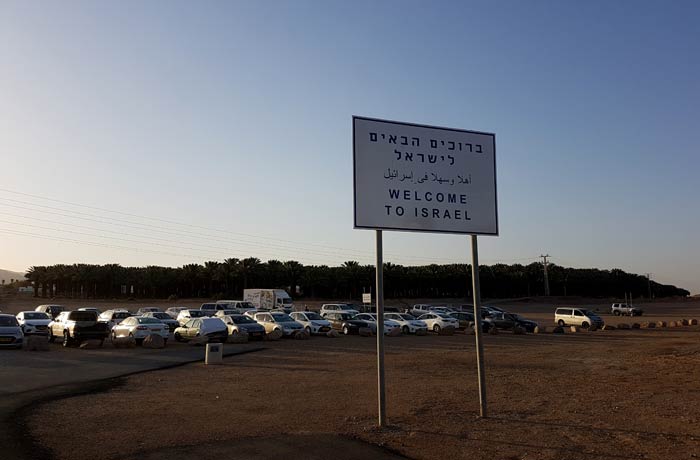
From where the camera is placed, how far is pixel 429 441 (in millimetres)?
8945

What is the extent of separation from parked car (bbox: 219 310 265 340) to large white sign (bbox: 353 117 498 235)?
2165cm

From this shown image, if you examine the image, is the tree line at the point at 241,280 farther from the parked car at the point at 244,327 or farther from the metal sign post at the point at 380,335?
the metal sign post at the point at 380,335

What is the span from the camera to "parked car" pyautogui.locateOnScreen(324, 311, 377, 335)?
37.8 m

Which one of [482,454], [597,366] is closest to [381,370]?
[482,454]

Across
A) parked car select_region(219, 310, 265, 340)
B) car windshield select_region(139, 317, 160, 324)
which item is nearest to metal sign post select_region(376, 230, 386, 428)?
parked car select_region(219, 310, 265, 340)

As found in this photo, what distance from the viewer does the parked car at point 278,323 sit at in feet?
111

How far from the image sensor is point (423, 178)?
455 inches

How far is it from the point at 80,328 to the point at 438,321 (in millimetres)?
23136

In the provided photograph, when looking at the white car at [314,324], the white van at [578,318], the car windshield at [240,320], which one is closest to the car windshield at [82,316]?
the car windshield at [240,320]

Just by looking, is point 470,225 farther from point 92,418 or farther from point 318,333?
point 318,333

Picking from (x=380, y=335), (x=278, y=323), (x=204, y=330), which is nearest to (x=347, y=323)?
(x=278, y=323)

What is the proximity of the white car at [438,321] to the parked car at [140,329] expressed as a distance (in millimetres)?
18914

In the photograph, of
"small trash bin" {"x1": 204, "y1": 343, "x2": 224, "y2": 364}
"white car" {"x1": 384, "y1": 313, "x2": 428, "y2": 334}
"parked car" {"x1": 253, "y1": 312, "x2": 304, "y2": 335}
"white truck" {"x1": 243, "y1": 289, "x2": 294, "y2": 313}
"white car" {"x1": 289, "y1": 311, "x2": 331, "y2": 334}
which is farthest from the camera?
"white truck" {"x1": 243, "y1": 289, "x2": 294, "y2": 313}

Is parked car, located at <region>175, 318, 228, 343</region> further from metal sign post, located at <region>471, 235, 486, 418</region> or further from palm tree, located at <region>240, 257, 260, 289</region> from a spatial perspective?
palm tree, located at <region>240, 257, 260, 289</region>
